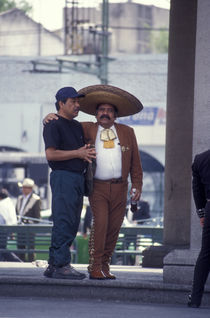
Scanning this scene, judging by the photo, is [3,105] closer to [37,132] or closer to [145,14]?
[37,132]

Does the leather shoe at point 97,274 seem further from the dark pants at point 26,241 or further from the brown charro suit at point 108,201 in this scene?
the dark pants at point 26,241

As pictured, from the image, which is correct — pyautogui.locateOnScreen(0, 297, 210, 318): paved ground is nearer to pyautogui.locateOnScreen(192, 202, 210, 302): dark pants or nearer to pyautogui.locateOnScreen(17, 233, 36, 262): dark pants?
pyautogui.locateOnScreen(192, 202, 210, 302): dark pants

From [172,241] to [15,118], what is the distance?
3091cm

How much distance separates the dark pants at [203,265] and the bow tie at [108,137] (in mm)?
1388

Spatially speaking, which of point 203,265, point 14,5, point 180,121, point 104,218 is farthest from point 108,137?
point 14,5

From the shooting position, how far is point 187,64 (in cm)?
1294

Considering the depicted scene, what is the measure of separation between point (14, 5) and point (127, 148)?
2875 inches

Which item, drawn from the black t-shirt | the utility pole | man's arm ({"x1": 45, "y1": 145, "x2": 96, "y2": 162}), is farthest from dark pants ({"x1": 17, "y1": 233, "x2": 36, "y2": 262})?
the utility pole

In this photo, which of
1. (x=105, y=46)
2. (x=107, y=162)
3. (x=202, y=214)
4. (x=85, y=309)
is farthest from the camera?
(x=105, y=46)

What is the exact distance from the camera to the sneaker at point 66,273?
9.59 metres

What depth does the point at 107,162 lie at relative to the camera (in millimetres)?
9812

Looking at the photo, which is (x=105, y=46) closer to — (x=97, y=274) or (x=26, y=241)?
(x=26, y=241)

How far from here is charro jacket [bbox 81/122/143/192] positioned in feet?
32.4

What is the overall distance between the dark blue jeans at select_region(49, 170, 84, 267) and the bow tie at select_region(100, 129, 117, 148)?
16.1 inches
